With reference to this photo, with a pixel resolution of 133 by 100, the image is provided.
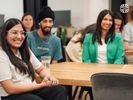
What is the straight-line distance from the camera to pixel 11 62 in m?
2.45

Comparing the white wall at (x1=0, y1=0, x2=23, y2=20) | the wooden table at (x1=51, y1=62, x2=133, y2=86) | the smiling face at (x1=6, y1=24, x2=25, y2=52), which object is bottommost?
the wooden table at (x1=51, y1=62, x2=133, y2=86)

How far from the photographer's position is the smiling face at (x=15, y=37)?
8.22ft

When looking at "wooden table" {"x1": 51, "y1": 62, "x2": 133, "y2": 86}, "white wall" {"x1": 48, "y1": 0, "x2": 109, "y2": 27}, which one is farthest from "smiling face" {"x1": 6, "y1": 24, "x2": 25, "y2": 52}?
"white wall" {"x1": 48, "y1": 0, "x2": 109, "y2": 27}

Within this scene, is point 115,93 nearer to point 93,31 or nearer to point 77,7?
point 93,31

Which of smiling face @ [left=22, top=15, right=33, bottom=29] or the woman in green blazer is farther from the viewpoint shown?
smiling face @ [left=22, top=15, right=33, bottom=29]

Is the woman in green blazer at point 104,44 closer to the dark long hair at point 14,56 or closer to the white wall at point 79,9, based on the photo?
the dark long hair at point 14,56

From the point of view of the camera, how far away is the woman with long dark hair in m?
2.37

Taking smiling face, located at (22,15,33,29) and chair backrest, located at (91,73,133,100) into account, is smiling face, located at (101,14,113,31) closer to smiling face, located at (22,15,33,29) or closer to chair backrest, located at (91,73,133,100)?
chair backrest, located at (91,73,133,100)

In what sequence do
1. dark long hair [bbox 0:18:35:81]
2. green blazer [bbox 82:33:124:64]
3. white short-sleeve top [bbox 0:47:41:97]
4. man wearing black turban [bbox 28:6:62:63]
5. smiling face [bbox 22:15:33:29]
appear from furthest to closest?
smiling face [bbox 22:15:33:29] → green blazer [bbox 82:33:124:64] → man wearing black turban [bbox 28:6:62:63] → dark long hair [bbox 0:18:35:81] → white short-sleeve top [bbox 0:47:41:97]

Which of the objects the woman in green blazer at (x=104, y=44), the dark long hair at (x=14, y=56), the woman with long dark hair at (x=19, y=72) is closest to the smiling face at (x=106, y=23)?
the woman in green blazer at (x=104, y=44)

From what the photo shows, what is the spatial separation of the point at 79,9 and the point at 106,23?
159 inches

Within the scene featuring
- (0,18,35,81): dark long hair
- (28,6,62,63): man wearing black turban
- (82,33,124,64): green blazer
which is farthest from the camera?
(82,33,124,64): green blazer

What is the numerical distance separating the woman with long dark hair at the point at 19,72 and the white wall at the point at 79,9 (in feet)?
14.8

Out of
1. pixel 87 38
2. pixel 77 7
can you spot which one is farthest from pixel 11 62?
pixel 77 7
